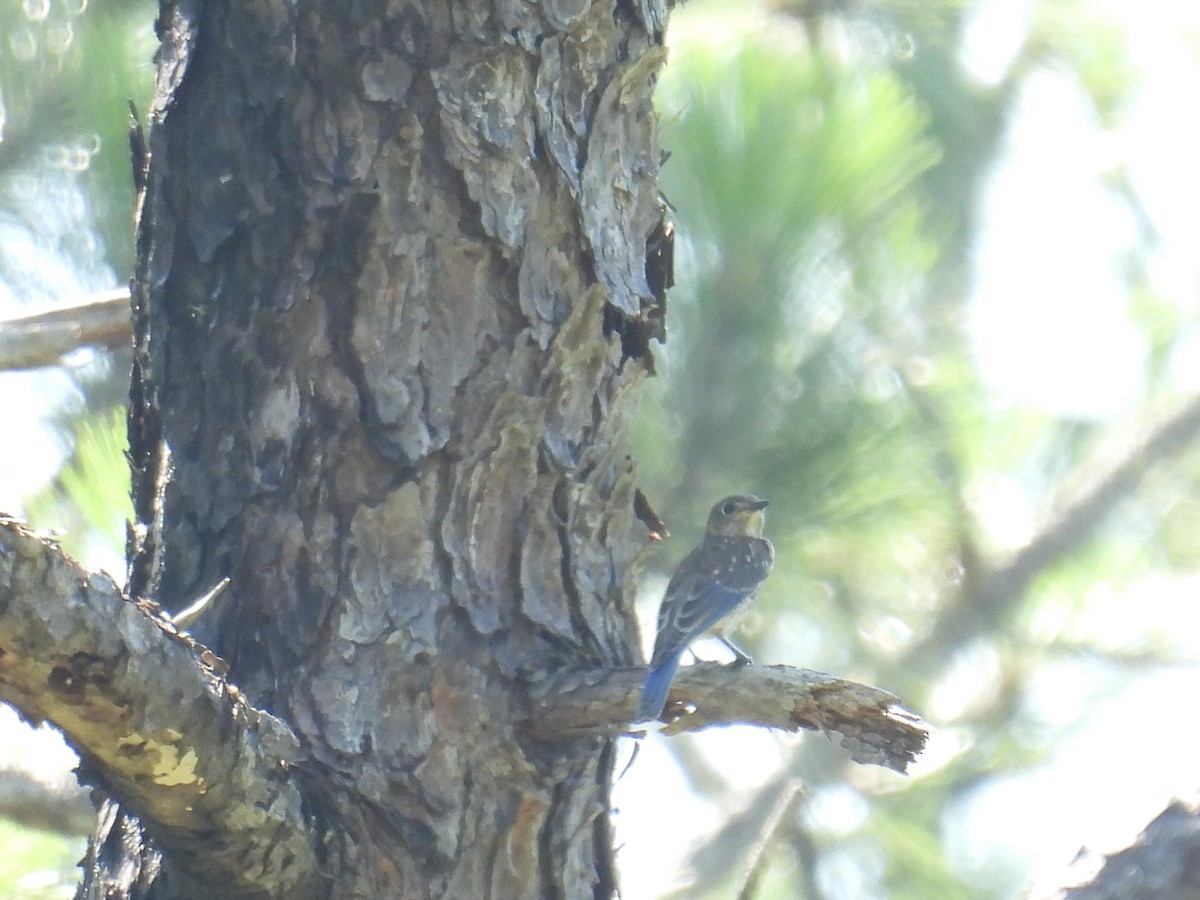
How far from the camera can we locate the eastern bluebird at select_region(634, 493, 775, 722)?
3.07m

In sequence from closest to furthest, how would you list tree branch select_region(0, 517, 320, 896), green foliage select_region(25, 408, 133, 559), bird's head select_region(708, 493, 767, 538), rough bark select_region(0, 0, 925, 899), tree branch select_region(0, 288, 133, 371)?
tree branch select_region(0, 517, 320, 896) → rough bark select_region(0, 0, 925, 899) → tree branch select_region(0, 288, 133, 371) → green foliage select_region(25, 408, 133, 559) → bird's head select_region(708, 493, 767, 538)

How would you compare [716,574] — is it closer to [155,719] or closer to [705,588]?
[705,588]

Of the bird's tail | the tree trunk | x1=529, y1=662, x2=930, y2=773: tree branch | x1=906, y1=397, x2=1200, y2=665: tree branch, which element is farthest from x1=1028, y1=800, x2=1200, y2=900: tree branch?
x1=906, y1=397, x2=1200, y2=665: tree branch

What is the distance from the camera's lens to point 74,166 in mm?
3199

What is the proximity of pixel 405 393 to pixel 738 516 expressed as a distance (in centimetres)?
135

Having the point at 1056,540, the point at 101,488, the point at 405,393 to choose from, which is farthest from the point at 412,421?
the point at 1056,540

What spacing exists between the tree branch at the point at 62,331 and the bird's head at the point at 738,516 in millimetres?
1178

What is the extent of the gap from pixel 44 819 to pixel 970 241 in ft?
13.6

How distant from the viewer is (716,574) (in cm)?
325

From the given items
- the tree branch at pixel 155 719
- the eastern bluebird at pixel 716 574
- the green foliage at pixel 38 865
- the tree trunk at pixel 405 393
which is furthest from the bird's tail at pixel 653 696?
the green foliage at pixel 38 865

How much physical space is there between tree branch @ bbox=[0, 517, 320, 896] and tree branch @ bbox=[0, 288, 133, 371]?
990 mm

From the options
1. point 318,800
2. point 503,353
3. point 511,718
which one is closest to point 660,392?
point 503,353

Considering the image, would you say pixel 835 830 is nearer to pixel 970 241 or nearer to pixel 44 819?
pixel 44 819

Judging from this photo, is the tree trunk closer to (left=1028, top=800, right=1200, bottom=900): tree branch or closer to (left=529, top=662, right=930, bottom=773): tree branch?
(left=529, top=662, right=930, bottom=773): tree branch
